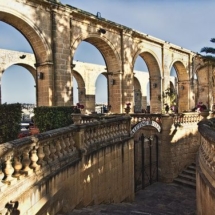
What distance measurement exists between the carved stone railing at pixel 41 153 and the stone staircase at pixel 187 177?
671cm

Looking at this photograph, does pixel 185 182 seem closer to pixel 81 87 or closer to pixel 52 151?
pixel 52 151

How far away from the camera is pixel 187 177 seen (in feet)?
38.7

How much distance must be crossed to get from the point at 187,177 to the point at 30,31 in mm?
10428

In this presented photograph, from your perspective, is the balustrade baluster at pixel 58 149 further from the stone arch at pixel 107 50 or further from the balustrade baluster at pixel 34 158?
the stone arch at pixel 107 50

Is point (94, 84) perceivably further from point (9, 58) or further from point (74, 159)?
point (74, 159)

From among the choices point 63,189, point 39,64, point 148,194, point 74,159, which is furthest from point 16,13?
point 148,194

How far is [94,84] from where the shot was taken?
26.1m

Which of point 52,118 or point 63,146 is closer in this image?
point 63,146

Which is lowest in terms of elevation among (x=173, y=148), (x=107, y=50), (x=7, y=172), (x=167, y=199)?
(x=167, y=199)

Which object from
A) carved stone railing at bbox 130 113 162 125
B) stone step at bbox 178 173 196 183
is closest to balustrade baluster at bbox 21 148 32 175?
carved stone railing at bbox 130 113 162 125

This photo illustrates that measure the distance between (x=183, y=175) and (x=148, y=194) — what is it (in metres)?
2.91

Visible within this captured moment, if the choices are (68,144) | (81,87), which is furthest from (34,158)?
(81,87)

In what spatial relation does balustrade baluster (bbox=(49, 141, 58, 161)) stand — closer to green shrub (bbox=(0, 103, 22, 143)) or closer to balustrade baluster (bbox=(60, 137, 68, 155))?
balustrade baluster (bbox=(60, 137, 68, 155))

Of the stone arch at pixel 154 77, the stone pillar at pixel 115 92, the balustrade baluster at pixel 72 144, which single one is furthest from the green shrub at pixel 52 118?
the stone arch at pixel 154 77
